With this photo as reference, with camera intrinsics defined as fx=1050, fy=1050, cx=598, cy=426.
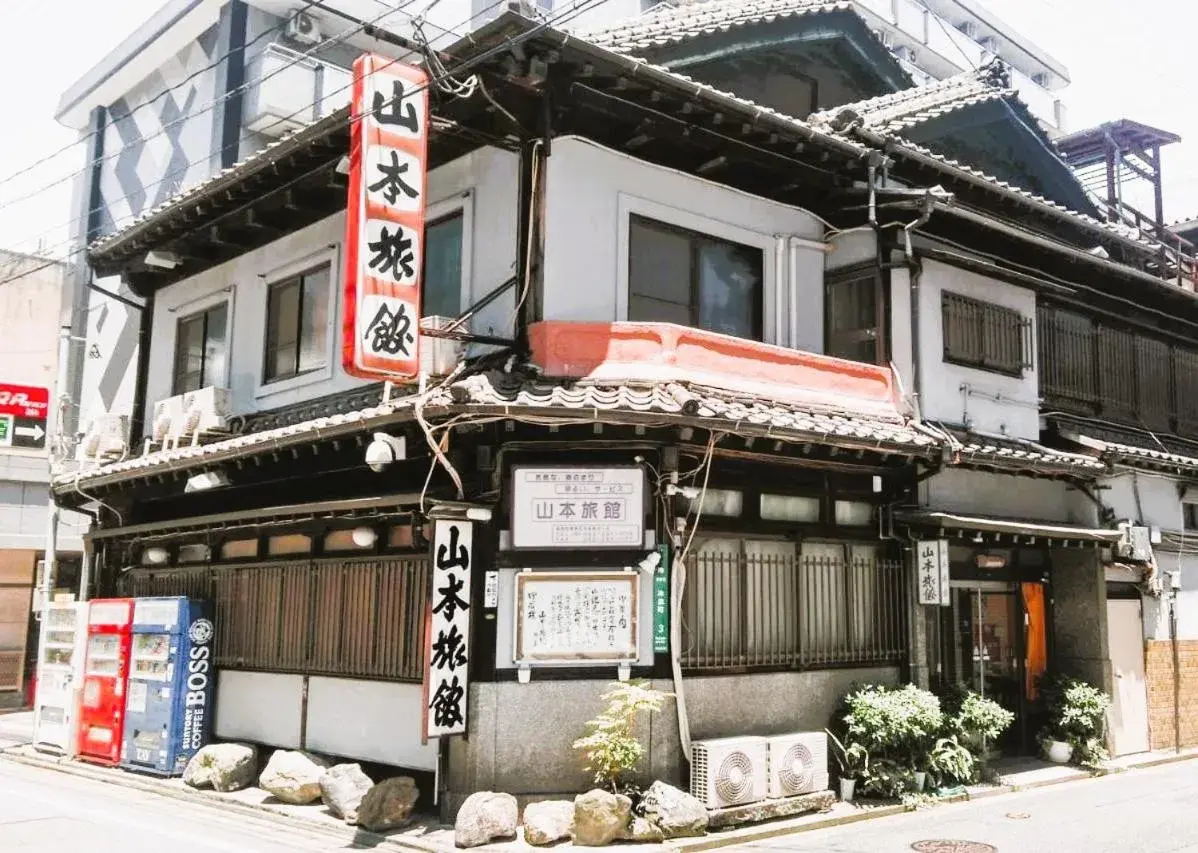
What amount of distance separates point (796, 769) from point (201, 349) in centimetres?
1274

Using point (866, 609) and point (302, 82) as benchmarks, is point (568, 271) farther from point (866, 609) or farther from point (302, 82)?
point (302, 82)

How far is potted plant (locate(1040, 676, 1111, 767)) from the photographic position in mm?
16094

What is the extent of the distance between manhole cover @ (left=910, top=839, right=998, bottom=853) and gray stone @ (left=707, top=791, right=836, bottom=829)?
5.12 feet

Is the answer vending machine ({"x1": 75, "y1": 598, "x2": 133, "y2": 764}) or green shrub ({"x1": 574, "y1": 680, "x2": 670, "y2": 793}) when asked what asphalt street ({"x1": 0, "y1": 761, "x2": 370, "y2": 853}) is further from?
green shrub ({"x1": 574, "y1": 680, "x2": 670, "y2": 793})

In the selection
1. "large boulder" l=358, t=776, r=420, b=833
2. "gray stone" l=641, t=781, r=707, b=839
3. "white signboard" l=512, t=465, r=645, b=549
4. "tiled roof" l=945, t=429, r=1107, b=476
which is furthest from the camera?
"tiled roof" l=945, t=429, r=1107, b=476

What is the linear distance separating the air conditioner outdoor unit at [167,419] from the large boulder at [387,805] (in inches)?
318

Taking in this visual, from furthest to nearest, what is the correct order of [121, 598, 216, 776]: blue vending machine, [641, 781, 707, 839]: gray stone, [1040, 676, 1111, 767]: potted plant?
[1040, 676, 1111, 767]: potted plant, [121, 598, 216, 776]: blue vending machine, [641, 781, 707, 839]: gray stone

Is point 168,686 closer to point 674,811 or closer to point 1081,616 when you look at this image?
point 674,811

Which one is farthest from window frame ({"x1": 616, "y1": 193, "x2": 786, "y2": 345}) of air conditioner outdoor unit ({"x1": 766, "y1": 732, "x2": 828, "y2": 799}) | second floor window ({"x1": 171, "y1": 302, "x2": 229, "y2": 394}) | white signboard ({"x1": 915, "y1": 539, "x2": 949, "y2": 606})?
second floor window ({"x1": 171, "y1": 302, "x2": 229, "y2": 394})

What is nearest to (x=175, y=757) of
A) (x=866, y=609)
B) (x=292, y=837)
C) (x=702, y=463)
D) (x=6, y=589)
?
(x=292, y=837)

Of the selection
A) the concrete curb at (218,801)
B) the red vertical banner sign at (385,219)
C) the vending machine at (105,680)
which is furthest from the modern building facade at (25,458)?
the red vertical banner sign at (385,219)

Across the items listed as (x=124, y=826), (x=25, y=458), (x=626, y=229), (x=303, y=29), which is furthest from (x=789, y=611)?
(x=303, y=29)

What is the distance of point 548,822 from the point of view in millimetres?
10945

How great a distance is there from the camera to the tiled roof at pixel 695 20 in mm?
15805
